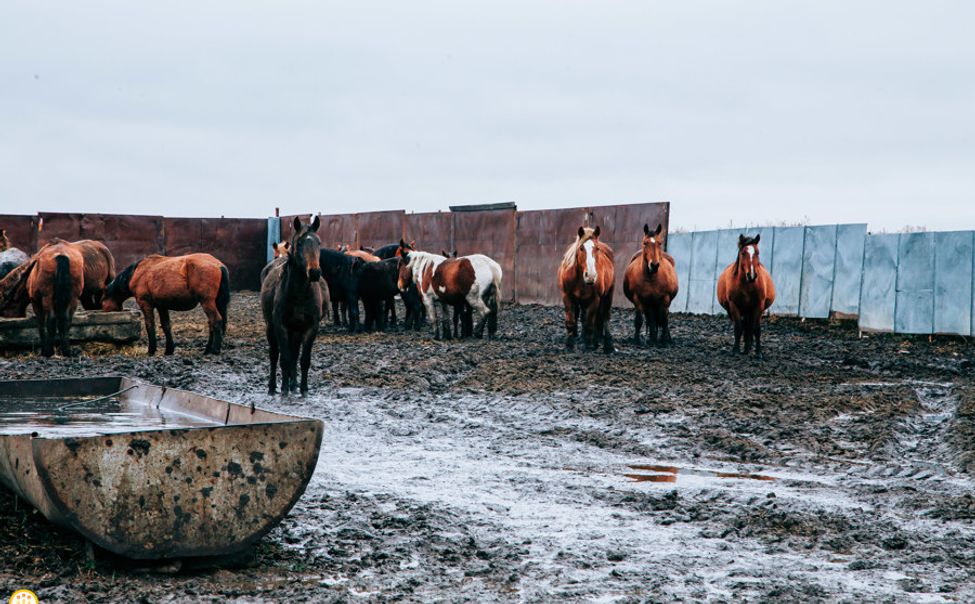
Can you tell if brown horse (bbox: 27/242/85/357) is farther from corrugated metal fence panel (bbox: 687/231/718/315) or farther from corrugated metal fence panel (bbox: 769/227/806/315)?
corrugated metal fence panel (bbox: 687/231/718/315)

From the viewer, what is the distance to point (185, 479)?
4.83 m

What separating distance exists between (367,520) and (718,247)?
18.3 meters

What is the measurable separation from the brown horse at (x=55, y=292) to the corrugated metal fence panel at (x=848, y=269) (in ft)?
45.2

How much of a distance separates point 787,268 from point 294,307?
13.3 meters

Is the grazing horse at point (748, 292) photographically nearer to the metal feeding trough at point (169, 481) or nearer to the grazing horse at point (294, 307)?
the grazing horse at point (294, 307)

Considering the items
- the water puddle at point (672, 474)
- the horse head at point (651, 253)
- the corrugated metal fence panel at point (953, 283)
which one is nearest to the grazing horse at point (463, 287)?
the horse head at point (651, 253)

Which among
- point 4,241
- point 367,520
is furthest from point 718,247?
point 367,520

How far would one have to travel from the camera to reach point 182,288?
47.0 ft

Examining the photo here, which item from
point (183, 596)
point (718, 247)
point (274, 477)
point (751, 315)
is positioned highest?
point (718, 247)

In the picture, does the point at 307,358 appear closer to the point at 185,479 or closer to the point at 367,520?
the point at 367,520

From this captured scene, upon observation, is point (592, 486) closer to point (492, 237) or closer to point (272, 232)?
point (492, 237)

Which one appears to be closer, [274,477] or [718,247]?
[274,477]

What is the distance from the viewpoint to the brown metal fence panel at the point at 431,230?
96.9 feet

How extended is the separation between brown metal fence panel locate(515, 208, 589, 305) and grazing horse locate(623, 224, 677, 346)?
9.17m
